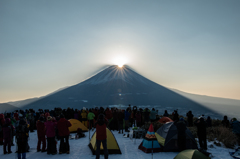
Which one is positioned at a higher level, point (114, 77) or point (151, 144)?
point (114, 77)

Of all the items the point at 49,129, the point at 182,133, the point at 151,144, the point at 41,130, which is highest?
the point at 49,129

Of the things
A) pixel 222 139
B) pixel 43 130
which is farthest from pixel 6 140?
pixel 222 139

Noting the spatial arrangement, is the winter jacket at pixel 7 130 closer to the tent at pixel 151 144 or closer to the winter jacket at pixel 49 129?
the winter jacket at pixel 49 129

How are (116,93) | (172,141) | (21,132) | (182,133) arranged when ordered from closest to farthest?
1. (21,132)
2. (182,133)
3. (172,141)
4. (116,93)

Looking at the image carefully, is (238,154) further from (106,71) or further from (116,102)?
(106,71)

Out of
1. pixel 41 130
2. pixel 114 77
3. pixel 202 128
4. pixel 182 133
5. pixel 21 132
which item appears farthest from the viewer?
pixel 114 77

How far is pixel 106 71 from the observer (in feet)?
469

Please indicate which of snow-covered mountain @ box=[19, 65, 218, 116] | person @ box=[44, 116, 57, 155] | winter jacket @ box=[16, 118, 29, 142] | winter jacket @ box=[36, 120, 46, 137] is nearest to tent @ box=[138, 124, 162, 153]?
person @ box=[44, 116, 57, 155]

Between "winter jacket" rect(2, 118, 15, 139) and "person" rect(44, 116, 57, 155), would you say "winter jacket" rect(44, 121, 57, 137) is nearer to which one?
"person" rect(44, 116, 57, 155)

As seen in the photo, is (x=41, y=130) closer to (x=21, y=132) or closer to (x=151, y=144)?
(x=21, y=132)

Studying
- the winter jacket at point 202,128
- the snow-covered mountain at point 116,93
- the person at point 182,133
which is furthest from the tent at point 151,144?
the snow-covered mountain at point 116,93

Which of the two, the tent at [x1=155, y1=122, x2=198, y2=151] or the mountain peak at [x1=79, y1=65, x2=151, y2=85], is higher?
the mountain peak at [x1=79, y1=65, x2=151, y2=85]

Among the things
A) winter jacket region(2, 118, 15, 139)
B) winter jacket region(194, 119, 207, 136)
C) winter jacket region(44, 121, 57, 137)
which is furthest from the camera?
winter jacket region(194, 119, 207, 136)

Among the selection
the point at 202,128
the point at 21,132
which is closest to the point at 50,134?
the point at 21,132
